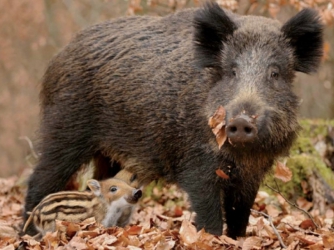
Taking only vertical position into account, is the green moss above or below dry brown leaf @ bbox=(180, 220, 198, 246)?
below

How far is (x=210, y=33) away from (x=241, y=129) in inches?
49.7

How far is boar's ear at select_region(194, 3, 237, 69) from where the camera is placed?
19.8ft

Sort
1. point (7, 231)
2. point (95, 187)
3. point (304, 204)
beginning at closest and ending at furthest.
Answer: point (95, 187), point (7, 231), point (304, 204)

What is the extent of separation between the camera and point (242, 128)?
5180 mm

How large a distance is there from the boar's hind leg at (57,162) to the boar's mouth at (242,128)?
87.3 inches

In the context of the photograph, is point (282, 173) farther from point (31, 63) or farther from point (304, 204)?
point (31, 63)

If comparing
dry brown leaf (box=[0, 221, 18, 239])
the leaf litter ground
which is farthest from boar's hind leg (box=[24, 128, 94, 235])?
the leaf litter ground

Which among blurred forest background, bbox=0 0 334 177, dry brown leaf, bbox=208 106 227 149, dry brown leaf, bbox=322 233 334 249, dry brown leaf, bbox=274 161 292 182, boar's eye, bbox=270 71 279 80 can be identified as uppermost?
boar's eye, bbox=270 71 279 80

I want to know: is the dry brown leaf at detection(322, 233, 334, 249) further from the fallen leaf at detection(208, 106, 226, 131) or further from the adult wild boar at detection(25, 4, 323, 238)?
the fallen leaf at detection(208, 106, 226, 131)

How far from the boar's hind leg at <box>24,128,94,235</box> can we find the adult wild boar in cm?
1

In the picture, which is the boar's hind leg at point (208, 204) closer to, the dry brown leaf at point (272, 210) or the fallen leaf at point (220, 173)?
the fallen leaf at point (220, 173)

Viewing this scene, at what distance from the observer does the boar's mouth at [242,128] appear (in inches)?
203

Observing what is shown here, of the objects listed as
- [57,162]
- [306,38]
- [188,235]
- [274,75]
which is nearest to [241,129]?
[274,75]

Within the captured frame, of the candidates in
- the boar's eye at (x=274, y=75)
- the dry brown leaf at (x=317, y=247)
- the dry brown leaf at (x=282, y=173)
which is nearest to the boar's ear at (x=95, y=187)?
the dry brown leaf at (x=282, y=173)
